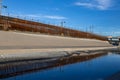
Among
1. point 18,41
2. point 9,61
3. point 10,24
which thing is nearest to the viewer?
point 9,61

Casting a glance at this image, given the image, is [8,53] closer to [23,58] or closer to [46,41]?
[23,58]

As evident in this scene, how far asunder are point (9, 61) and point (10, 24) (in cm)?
2559

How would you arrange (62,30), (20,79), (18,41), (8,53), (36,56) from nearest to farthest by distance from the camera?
(20,79)
(8,53)
(36,56)
(18,41)
(62,30)

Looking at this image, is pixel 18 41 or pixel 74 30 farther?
pixel 74 30

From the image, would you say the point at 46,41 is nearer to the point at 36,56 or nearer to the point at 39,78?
the point at 36,56

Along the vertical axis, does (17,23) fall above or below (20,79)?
above

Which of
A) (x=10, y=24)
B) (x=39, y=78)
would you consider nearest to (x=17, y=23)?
(x=10, y=24)

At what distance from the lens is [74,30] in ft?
310

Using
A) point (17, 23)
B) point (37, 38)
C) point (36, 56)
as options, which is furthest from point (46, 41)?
point (36, 56)

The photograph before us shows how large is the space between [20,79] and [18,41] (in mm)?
24829

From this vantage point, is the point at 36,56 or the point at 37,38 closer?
the point at 36,56

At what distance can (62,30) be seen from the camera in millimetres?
83375

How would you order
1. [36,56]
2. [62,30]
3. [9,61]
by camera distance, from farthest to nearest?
[62,30]
[36,56]
[9,61]

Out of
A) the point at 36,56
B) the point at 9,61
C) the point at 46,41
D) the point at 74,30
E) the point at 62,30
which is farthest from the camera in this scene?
the point at 74,30
